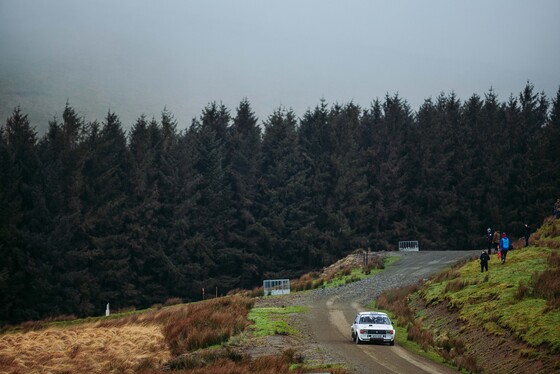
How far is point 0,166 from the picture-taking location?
61.3 metres

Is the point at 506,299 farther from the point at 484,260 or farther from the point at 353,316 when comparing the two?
the point at 353,316

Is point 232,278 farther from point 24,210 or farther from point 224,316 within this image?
point 224,316

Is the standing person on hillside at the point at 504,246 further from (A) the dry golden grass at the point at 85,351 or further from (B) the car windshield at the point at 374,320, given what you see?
(A) the dry golden grass at the point at 85,351

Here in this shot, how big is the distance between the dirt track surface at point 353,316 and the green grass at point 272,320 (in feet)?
3.10

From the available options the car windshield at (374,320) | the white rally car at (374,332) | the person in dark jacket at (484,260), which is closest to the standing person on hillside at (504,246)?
the person in dark jacket at (484,260)

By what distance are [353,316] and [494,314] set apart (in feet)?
41.1

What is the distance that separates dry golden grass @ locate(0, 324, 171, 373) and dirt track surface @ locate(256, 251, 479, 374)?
22.4 ft

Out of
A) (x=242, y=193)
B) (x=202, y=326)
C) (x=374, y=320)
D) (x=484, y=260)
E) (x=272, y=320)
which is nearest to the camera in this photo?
(x=374, y=320)

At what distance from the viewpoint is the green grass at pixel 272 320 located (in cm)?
3226

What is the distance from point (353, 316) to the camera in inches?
1553

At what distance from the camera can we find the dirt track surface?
24109mm

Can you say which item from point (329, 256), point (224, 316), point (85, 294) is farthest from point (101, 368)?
point (329, 256)

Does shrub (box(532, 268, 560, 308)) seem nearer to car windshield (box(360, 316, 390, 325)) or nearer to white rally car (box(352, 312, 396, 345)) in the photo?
white rally car (box(352, 312, 396, 345))

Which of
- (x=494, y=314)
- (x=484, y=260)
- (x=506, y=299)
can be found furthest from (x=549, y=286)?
(x=484, y=260)
